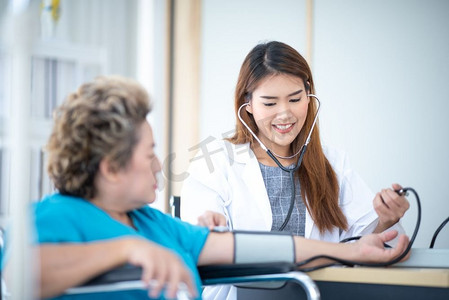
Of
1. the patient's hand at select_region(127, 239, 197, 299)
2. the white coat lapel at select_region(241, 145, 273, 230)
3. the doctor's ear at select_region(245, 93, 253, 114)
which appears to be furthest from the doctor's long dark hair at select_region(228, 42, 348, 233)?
the patient's hand at select_region(127, 239, 197, 299)

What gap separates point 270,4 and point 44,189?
5.28ft

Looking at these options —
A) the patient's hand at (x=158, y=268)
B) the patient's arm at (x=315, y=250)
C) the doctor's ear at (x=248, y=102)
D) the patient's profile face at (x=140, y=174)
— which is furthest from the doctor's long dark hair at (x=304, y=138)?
the patient's hand at (x=158, y=268)

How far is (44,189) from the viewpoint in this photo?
300 cm

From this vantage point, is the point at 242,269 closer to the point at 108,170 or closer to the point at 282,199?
the point at 108,170

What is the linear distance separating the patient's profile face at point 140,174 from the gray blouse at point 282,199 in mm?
766

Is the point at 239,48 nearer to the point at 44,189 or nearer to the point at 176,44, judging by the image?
the point at 176,44

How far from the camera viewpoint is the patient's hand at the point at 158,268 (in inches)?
36.1

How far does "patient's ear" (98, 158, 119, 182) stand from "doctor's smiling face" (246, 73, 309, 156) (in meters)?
0.89

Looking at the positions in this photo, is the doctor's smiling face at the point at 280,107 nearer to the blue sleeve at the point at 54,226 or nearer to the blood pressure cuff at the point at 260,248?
the blood pressure cuff at the point at 260,248

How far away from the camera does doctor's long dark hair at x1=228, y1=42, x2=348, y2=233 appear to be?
71.9 inches

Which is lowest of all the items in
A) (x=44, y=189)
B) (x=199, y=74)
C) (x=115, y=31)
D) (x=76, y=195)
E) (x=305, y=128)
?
(x=44, y=189)

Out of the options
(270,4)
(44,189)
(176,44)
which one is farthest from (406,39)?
(44,189)

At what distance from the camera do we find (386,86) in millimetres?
2973

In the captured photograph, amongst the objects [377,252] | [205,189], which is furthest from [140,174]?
[205,189]
